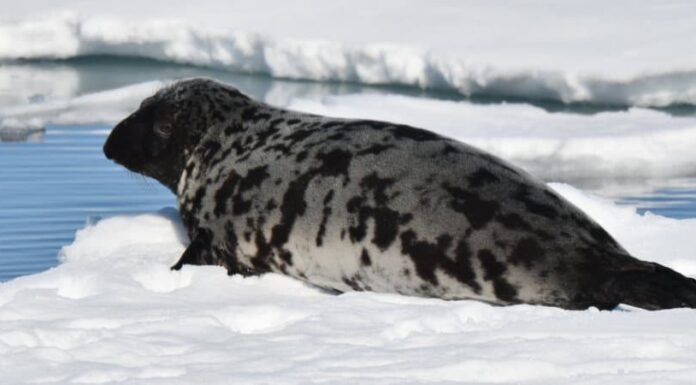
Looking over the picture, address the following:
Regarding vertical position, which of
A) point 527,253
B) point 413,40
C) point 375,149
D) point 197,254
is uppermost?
point 413,40

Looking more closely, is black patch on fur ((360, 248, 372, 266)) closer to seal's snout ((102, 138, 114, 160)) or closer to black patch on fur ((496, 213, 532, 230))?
black patch on fur ((496, 213, 532, 230))

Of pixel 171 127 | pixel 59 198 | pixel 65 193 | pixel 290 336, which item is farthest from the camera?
pixel 65 193

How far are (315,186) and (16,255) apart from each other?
1.44 metres

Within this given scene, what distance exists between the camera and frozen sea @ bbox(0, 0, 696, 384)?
3098 millimetres

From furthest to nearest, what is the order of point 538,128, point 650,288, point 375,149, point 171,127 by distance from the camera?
1. point 538,128
2. point 171,127
3. point 375,149
4. point 650,288

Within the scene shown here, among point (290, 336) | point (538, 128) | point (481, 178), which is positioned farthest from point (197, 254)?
point (538, 128)

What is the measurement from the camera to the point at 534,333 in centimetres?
329

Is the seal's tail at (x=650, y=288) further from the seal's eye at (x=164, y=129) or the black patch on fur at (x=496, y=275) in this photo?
the seal's eye at (x=164, y=129)

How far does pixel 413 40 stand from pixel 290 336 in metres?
8.54

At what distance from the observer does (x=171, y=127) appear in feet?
16.4

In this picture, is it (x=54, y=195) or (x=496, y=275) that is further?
(x=54, y=195)

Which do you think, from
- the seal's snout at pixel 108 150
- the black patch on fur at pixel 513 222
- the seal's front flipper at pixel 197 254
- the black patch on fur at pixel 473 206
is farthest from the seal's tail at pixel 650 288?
the seal's snout at pixel 108 150

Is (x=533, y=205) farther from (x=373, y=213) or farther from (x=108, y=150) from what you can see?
(x=108, y=150)

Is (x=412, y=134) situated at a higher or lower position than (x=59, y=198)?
higher
